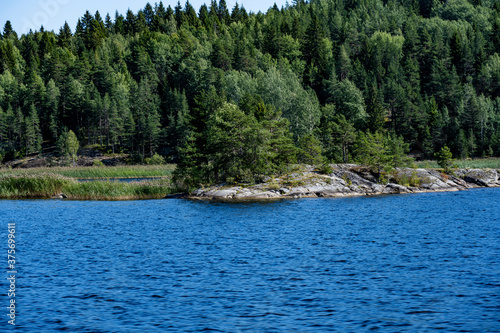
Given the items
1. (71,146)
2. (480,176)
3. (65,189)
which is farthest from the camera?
(71,146)

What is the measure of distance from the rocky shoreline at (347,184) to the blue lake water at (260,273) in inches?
745

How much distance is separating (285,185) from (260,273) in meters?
42.7

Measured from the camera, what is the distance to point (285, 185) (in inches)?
2611

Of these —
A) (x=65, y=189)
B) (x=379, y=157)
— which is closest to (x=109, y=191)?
(x=65, y=189)

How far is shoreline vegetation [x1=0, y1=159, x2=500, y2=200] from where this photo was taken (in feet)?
207

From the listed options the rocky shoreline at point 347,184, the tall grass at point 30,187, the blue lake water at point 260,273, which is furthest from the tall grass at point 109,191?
the blue lake water at point 260,273

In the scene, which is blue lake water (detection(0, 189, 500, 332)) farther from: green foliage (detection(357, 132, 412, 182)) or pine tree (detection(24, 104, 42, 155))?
pine tree (detection(24, 104, 42, 155))

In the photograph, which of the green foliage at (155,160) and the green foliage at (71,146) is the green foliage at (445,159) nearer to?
the green foliage at (155,160)

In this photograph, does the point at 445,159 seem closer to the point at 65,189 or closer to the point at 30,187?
the point at 65,189

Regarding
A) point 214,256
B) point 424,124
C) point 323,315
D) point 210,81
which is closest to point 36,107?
point 210,81

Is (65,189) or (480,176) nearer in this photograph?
(65,189)

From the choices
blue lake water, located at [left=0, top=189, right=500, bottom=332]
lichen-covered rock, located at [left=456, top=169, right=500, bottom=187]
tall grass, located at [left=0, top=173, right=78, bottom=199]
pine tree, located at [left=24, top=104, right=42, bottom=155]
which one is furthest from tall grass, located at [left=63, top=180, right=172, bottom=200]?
pine tree, located at [left=24, top=104, right=42, bottom=155]

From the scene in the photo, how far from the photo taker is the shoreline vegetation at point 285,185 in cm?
6306

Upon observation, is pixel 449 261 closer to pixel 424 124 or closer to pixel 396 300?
pixel 396 300
